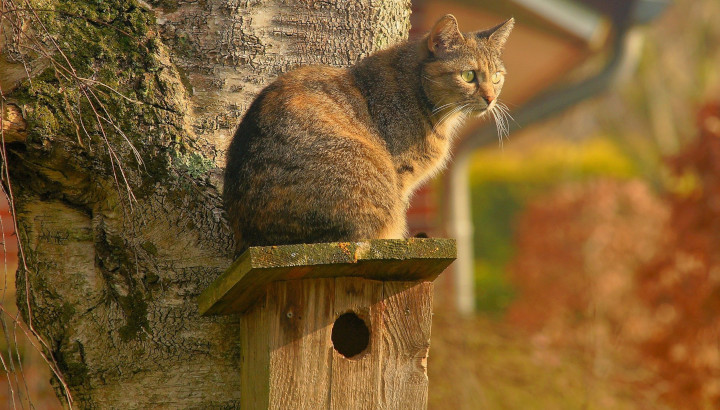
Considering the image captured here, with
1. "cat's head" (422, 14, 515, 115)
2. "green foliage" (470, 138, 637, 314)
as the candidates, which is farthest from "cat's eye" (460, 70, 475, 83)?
"green foliage" (470, 138, 637, 314)

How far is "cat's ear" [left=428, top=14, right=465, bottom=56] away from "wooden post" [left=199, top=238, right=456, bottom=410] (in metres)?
1.02

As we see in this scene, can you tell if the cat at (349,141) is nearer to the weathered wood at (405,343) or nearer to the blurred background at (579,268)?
the weathered wood at (405,343)

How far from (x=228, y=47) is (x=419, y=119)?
70 centimetres

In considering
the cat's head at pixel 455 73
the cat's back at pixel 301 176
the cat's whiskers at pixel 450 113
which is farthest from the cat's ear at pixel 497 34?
the cat's back at pixel 301 176

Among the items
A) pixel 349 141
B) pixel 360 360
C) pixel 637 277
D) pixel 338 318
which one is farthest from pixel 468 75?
pixel 637 277

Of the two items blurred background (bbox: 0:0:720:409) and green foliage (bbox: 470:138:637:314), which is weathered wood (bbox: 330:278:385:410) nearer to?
blurred background (bbox: 0:0:720:409)

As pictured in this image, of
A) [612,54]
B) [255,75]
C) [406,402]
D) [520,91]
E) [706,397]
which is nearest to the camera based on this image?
[406,402]

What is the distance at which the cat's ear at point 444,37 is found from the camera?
2936 mm

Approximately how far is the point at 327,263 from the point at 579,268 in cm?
702

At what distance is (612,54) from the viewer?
21.2 ft

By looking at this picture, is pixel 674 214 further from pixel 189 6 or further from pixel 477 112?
pixel 189 6

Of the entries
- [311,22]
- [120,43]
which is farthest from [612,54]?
[120,43]

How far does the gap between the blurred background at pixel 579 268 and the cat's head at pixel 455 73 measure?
0.45 meters

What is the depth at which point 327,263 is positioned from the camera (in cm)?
204
